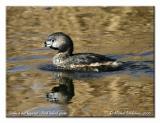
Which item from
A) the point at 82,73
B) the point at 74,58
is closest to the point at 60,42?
the point at 74,58

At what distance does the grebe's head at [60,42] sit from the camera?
6.46 metres

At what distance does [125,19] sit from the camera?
6484mm

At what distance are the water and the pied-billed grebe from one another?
38 mm

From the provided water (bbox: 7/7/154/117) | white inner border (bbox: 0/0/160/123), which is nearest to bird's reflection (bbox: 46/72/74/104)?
water (bbox: 7/7/154/117)

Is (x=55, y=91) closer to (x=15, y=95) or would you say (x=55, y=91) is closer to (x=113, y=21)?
(x=15, y=95)

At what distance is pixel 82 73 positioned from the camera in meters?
6.48

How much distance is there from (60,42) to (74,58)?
16 centimetres

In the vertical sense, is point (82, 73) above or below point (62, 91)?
above

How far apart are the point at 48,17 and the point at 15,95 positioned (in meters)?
0.64

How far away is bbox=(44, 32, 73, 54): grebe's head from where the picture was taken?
646 centimetres

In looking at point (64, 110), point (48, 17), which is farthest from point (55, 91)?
point (48, 17)
